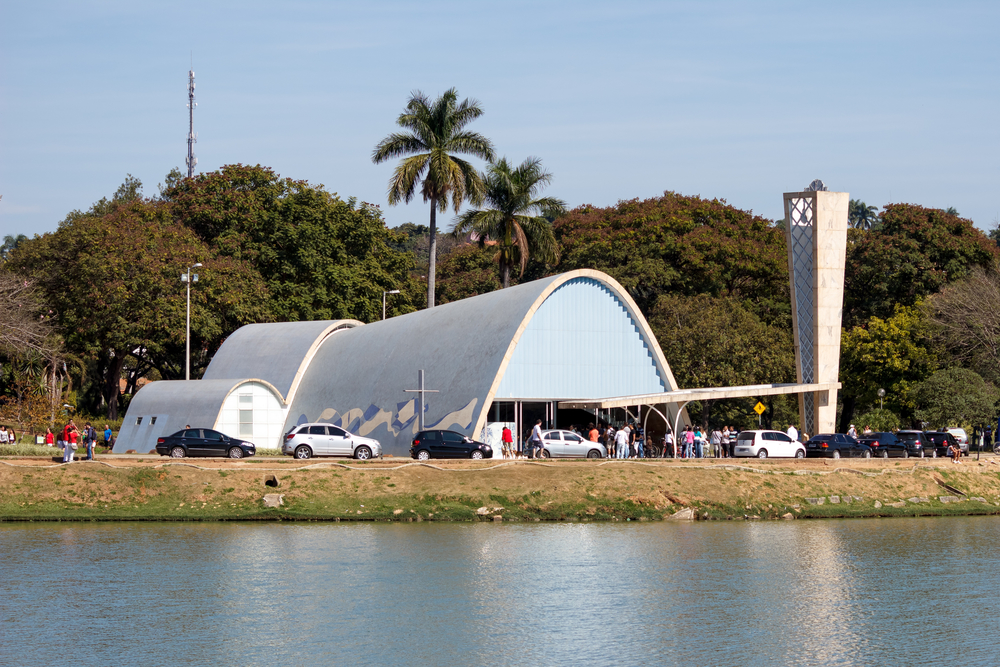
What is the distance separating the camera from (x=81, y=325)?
6297 centimetres

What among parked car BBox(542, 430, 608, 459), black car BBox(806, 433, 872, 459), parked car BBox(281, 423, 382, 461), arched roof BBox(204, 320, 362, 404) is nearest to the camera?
parked car BBox(281, 423, 382, 461)

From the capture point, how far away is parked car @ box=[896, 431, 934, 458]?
50.3 m

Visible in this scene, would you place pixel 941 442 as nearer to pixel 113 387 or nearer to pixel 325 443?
pixel 325 443

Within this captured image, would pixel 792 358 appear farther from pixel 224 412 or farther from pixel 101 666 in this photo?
pixel 101 666

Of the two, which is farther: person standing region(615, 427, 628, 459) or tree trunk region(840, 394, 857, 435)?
tree trunk region(840, 394, 857, 435)

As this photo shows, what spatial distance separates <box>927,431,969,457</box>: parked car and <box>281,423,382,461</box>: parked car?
85.3 ft

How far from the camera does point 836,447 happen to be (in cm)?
4803

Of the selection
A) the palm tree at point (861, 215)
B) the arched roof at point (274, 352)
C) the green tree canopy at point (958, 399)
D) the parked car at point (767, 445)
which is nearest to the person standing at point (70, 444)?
the arched roof at point (274, 352)

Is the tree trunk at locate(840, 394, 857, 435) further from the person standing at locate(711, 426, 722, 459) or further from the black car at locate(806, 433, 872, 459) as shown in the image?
the person standing at locate(711, 426, 722, 459)

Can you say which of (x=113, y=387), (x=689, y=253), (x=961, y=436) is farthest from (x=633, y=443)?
(x=113, y=387)

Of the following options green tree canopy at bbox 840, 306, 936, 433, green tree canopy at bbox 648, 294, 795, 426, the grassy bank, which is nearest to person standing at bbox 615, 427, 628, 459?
the grassy bank

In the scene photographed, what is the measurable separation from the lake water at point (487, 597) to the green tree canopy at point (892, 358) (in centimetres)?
3209

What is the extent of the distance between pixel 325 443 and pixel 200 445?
5.01 m

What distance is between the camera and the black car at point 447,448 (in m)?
42.8
